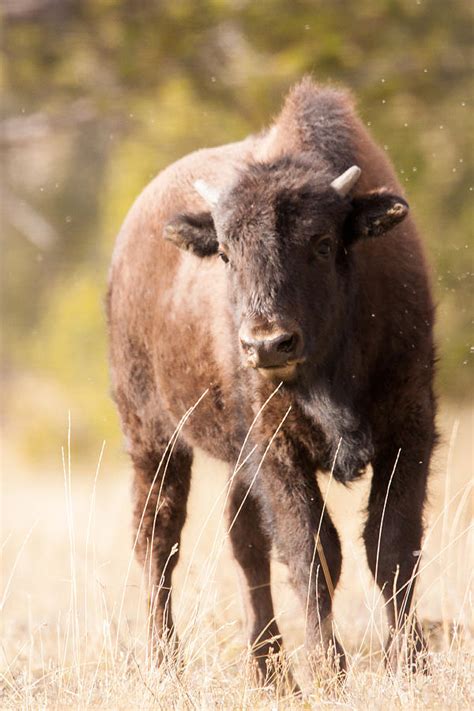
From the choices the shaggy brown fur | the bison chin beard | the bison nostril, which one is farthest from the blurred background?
the bison nostril

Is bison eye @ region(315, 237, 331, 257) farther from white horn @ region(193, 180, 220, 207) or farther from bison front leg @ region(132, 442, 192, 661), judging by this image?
bison front leg @ region(132, 442, 192, 661)

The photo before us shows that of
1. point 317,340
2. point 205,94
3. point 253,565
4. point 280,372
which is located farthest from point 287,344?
point 205,94

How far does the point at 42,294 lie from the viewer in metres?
28.2

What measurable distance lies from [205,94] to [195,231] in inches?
384

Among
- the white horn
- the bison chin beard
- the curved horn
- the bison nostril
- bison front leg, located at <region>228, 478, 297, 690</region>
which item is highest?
the curved horn

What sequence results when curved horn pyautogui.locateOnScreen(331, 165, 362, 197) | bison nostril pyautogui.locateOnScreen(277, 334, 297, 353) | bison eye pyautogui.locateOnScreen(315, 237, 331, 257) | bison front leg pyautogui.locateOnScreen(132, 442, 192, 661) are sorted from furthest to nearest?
bison front leg pyautogui.locateOnScreen(132, 442, 192, 661), curved horn pyautogui.locateOnScreen(331, 165, 362, 197), bison eye pyautogui.locateOnScreen(315, 237, 331, 257), bison nostril pyautogui.locateOnScreen(277, 334, 297, 353)

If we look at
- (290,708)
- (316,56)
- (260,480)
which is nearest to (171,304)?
(260,480)

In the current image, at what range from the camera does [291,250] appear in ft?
17.5

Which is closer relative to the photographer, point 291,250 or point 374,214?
point 291,250

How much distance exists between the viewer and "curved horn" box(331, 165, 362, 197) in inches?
219

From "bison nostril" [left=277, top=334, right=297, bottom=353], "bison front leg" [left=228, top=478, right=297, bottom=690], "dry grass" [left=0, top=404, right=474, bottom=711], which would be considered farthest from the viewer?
"bison front leg" [left=228, top=478, right=297, bottom=690]

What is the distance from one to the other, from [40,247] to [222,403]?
20.8 meters

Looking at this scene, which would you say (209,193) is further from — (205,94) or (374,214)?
(205,94)

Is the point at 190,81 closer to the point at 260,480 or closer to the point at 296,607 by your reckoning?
the point at 296,607
